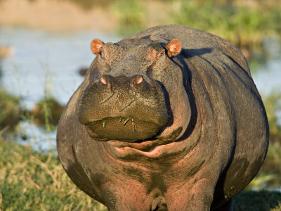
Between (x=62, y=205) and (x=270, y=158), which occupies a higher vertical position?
(x=62, y=205)

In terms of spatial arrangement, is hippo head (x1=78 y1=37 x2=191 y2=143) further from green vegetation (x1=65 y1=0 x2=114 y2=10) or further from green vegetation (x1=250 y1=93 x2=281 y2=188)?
green vegetation (x1=65 y1=0 x2=114 y2=10)

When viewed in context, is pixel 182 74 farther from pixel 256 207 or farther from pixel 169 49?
pixel 256 207

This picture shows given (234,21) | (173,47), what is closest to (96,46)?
(173,47)

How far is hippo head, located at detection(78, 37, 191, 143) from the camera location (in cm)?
444

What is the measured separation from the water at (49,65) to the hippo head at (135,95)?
4249mm

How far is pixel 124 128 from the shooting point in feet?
14.7

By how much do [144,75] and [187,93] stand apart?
0.43 m

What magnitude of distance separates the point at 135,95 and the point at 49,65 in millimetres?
12109

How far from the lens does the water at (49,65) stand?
12.6 meters

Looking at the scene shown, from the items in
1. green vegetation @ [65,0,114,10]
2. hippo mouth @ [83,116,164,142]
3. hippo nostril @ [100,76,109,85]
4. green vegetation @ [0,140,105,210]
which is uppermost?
hippo nostril @ [100,76,109,85]

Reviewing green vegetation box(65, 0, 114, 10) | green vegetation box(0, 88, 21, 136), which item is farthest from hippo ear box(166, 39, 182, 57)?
green vegetation box(65, 0, 114, 10)

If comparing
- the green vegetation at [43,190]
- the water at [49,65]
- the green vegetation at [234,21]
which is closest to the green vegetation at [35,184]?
the green vegetation at [43,190]

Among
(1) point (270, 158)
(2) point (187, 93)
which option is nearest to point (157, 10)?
(1) point (270, 158)

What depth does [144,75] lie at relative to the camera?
15.0 ft
